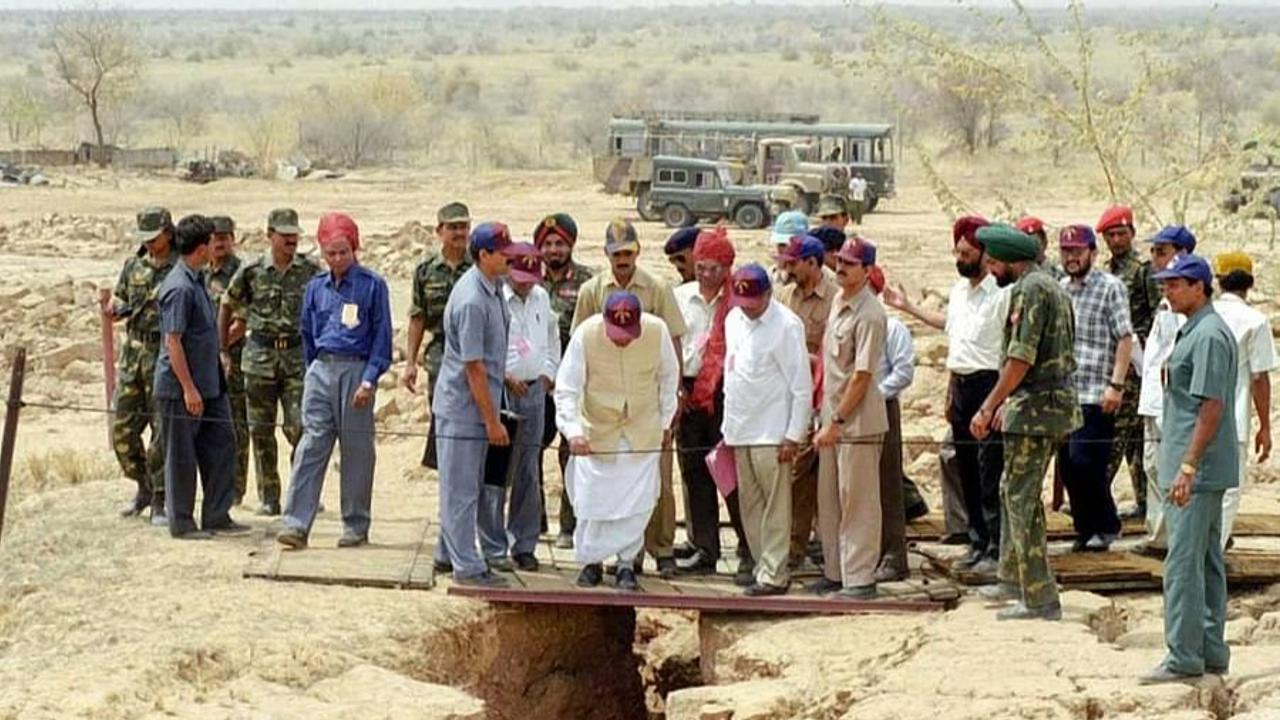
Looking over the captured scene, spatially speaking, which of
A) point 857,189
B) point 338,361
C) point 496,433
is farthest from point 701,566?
point 857,189

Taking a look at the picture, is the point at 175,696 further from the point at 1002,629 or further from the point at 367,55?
the point at 367,55

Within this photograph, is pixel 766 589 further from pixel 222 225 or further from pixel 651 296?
pixel 222 225

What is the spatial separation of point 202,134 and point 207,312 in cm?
4595

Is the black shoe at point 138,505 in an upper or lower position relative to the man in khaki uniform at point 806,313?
lower

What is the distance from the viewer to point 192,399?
35.0ft

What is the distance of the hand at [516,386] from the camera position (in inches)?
397

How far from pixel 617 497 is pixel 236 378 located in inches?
114

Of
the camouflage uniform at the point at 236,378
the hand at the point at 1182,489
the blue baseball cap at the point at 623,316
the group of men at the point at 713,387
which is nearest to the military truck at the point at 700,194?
the camouflage uniform at the point at 236,378

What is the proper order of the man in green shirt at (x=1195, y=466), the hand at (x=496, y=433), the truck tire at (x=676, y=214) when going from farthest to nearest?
the truck tire at (x=676, y=214) → the hand at (x=496, y=433) → the man in green shirt at (x=1195, y=466)

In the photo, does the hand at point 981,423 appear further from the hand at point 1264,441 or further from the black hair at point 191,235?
the black hair at point 191,235

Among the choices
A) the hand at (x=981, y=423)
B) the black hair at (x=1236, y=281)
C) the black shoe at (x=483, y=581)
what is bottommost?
the black shoe at (x=483, y=581)

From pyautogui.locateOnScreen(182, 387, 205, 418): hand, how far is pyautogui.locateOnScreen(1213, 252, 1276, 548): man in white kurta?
489cm

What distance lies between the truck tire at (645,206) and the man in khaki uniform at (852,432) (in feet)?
84.8

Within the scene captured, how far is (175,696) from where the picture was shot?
8344mm
